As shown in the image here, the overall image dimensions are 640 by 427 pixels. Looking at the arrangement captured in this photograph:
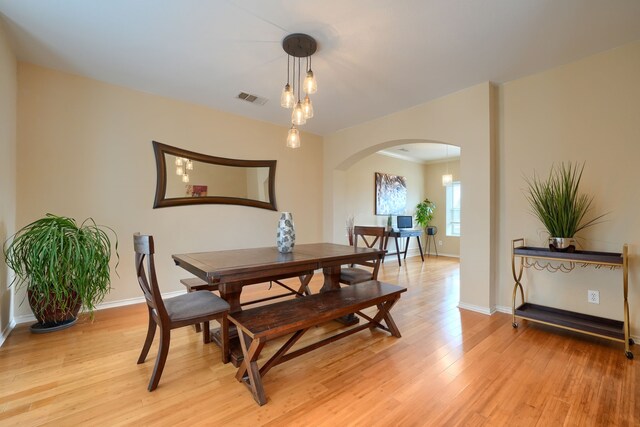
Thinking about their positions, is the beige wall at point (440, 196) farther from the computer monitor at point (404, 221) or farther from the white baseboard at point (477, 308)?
the white baseboard at point (477, 308)

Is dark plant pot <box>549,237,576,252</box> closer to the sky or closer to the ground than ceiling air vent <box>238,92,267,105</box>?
closer to the ground

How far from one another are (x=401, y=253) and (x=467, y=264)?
3350mm

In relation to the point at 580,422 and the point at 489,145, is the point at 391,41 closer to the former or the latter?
the point at 489,145

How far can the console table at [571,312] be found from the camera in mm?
2059

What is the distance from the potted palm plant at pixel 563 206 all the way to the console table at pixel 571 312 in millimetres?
134

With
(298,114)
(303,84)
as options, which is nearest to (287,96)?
(298,114)

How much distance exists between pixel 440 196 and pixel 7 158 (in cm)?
757

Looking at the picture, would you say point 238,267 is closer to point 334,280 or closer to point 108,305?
point 334,280

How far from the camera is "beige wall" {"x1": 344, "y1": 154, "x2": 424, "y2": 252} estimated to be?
581 cm

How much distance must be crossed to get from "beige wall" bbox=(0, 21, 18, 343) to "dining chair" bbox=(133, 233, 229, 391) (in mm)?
1416

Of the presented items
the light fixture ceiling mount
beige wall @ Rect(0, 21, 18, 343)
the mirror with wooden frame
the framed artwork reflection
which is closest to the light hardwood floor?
beige wall @ Rect(0, 21, 18, 343)

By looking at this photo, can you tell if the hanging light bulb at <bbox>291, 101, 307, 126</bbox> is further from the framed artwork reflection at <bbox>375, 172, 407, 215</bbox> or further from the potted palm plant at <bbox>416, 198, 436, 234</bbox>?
the potted palm plant at <bbox>416, 198, 436, 234</bbox>

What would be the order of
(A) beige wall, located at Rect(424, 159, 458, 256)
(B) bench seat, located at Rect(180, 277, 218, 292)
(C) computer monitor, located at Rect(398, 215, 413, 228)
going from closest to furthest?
(B) bench seat, located at Rect(180, 277, 218, 292)
(C) computer monitor, located at Rect(398, 215, 413, 228)
(A) beige wall, located at Rect(424, 159, 458, 256)

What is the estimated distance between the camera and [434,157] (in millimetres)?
6824
